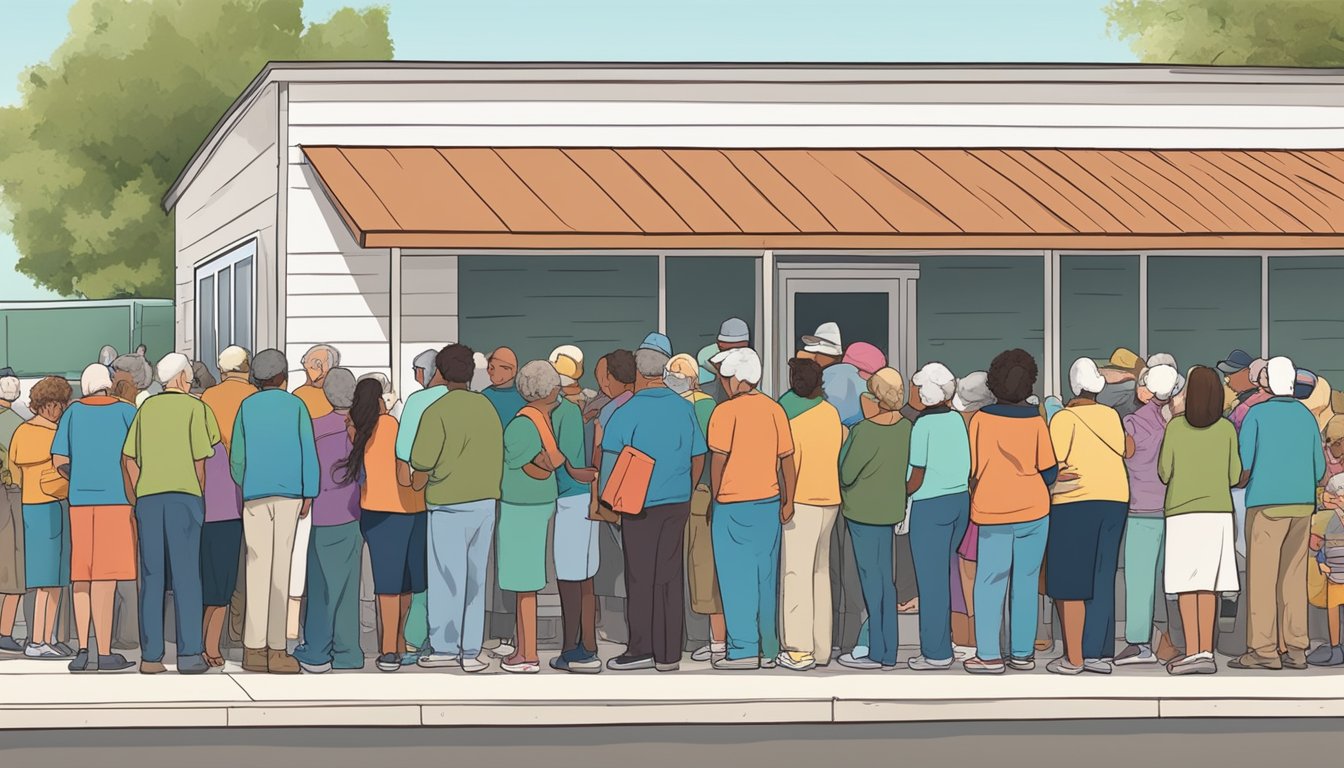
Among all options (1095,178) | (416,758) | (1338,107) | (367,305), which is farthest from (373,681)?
(1338,107)

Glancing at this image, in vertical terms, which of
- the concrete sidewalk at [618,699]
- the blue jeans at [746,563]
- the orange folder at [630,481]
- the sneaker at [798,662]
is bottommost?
the concrete sidewalk at [618,699]

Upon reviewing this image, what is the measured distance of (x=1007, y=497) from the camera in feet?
37.2

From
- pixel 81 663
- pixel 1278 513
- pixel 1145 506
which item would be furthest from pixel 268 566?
pixel 1278 513

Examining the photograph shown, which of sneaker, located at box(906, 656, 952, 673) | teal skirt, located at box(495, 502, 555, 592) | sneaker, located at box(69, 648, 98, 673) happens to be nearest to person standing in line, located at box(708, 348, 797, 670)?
sneaker, located at box(906, 656, 952, 673)

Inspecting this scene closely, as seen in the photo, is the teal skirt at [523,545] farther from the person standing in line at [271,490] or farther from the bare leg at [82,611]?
the bare leg at [82,611]

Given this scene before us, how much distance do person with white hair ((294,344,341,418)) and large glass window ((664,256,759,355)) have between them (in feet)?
13.5

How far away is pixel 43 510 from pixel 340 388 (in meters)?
2.11

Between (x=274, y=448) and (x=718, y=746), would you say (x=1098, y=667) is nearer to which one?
(x=718, y=746)

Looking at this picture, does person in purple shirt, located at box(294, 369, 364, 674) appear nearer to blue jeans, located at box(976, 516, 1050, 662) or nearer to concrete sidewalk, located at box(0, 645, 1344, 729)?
concrete sidewalk, located at box(0, 645, 1344, 729)

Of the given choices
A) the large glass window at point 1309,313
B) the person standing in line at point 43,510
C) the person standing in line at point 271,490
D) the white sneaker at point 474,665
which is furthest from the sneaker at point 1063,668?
the person standing in line at point 43,510

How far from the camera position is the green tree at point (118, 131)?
54.8 metres

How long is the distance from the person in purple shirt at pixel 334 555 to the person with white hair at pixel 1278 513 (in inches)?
212

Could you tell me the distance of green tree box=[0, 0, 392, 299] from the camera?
180 ft

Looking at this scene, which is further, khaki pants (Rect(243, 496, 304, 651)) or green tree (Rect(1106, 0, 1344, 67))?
green tree (Rect(1106, 0, 1344, 67))
